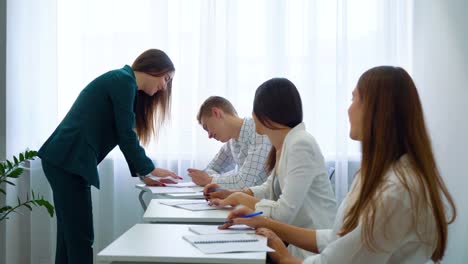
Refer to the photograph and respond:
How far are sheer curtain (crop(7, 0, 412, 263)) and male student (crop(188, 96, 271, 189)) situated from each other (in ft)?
2.38

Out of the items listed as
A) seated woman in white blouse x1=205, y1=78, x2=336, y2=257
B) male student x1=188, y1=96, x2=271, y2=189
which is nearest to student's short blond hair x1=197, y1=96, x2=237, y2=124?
male student x1=188, y1=96, x2=271, y2=189

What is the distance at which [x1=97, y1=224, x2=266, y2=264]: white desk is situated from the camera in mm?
1416

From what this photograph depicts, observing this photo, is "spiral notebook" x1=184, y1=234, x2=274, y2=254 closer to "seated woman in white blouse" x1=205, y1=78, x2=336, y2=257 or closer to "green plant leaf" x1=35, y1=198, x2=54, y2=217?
"seated woman in white blouse" x1=205, y1=78, x2=336, y2=257

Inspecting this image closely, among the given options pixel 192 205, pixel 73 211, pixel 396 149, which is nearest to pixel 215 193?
pixel 192 205

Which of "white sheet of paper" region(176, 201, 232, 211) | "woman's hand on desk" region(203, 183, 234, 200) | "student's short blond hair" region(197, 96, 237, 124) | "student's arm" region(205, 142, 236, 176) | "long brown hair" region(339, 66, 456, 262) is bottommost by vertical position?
"white sheet of paper" region(176, 201, 232, 211)

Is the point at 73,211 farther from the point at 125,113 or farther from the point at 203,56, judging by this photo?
the point at 203,56

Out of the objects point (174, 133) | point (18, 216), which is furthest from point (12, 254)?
point (174, 133)

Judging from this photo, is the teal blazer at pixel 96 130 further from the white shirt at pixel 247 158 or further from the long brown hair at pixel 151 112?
the white shirt at pixel 247 158

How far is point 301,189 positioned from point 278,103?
13.7 inches

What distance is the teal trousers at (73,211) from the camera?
265cm

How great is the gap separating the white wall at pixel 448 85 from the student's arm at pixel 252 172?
5.20 ft

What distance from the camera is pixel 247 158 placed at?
120 inches

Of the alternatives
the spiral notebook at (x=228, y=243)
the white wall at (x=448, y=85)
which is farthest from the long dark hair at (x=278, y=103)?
the white wall at (x=448, y=85)

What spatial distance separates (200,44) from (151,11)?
0.43 metres
